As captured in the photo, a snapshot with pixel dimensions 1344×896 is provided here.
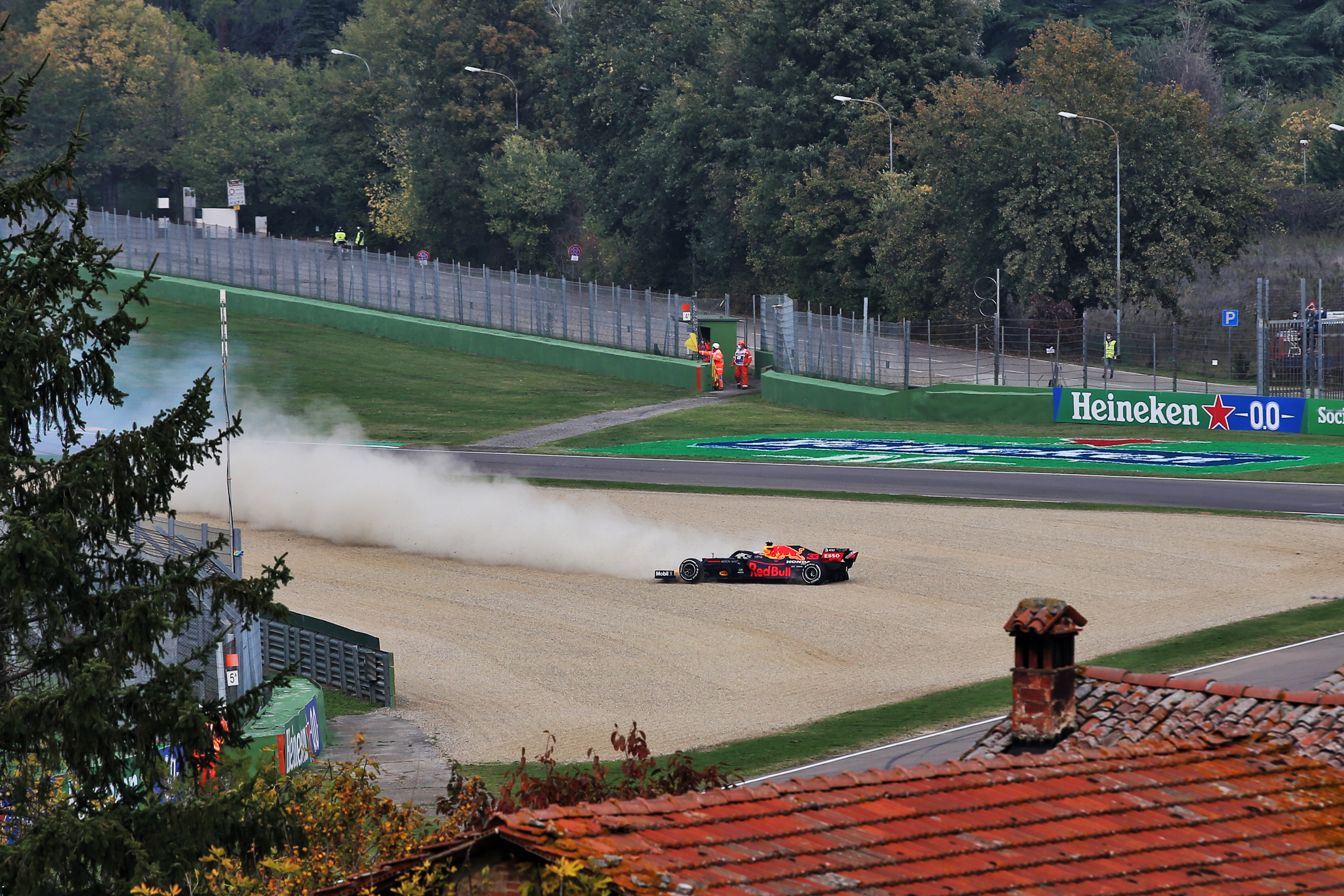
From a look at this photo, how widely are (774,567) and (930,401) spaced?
963 inches

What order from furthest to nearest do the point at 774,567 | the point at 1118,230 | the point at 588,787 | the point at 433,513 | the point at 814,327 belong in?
the point at 814,327 → the point at 1118,230 → the point at 433,513 → the point at 774,567 → the point at 588,787

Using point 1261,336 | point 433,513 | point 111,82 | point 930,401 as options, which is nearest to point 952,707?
point 433,513

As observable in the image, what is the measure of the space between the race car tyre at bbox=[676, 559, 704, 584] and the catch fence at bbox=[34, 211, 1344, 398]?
22696 mm

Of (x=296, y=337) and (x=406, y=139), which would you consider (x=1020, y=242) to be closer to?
(x=296, y=337)

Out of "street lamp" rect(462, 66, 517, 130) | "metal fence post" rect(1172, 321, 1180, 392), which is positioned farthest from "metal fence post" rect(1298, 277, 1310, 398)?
"street lamp" rect(462, 66, 517, 130)

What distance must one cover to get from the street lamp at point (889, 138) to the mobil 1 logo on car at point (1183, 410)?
850 inches

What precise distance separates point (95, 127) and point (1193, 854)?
120 meters

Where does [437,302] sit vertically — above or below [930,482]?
above

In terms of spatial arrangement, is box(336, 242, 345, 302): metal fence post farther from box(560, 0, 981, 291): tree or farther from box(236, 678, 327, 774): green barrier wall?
box(236, 678, 327, 774): green barrier wall

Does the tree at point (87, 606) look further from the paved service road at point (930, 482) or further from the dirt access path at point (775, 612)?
the paved service road at point (930, 482)

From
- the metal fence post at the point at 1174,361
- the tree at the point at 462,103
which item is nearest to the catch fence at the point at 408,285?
the metal fence post at the point at 1174,361

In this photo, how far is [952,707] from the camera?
24000mm

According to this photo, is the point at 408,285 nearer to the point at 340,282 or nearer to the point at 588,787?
the point at 340,282

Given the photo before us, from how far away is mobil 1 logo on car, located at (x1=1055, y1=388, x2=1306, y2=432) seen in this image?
48250 mm
